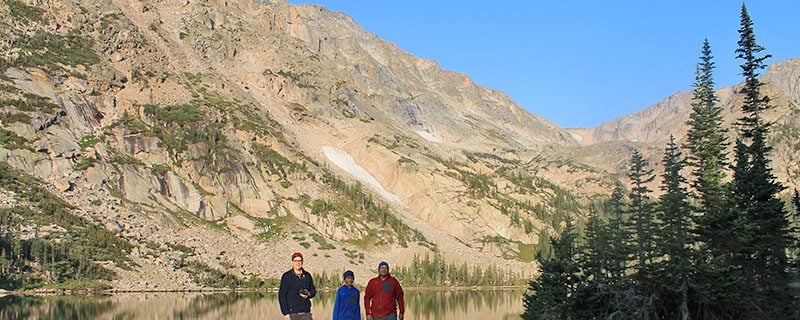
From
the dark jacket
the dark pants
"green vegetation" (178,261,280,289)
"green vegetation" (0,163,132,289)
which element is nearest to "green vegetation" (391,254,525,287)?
"green vegetation" (178,261,280,289)

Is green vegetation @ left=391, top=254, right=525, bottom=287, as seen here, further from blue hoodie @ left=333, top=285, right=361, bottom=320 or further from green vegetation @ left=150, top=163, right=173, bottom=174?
blue hoodie @ left=333, top=285, right=361, bottom=320

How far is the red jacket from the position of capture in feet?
79.8

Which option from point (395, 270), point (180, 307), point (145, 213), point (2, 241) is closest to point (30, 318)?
point (180, 307)

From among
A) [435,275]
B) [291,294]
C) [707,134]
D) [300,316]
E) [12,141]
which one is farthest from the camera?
[435,275]

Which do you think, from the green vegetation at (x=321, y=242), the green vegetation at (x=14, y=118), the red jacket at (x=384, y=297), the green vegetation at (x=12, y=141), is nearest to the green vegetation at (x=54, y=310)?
Result: the red jacket at (x=384, y=297)

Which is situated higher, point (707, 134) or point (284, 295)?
point (707, 134)

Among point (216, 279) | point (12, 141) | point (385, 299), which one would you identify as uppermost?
point (12, 141)

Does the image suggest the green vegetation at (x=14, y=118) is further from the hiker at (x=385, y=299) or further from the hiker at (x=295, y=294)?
the hiker at (x=385, y=299)

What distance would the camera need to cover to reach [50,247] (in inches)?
5630

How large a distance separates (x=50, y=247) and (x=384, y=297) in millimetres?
135521

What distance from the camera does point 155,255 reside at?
15825 cm

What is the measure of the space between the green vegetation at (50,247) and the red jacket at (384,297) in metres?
125

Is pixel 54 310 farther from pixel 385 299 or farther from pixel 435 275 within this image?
pixel 435 275

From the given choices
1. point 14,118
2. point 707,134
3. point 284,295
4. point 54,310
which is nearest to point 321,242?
point 14,118
